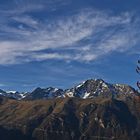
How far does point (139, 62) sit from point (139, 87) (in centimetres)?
522

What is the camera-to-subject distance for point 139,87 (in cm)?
7962

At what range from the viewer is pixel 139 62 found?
8194cm

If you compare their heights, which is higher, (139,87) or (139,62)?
(139,62)
